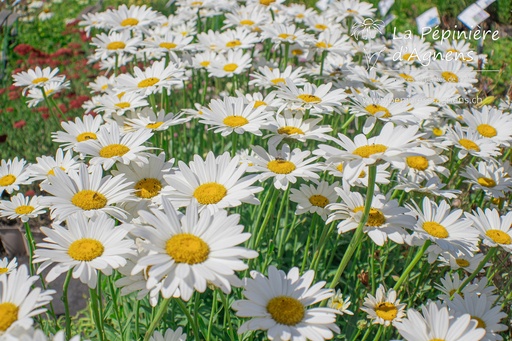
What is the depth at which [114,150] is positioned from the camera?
2.04 meters

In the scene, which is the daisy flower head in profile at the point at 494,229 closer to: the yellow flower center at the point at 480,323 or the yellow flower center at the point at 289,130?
the yellow flower center at the point at 480,323

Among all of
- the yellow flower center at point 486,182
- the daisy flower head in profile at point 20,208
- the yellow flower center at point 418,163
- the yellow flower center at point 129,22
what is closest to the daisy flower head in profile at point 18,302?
the daisy flower head in profile at point 20,208

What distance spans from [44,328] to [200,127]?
177 centimetres

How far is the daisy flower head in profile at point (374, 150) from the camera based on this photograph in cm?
161

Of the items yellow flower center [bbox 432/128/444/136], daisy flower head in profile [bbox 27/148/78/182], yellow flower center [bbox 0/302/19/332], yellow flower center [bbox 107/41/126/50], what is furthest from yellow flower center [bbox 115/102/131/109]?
yellow flower center [bbox 432/128/444/136]

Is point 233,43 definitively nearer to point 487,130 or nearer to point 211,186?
point 487,130

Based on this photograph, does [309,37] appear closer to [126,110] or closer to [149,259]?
[126,110]

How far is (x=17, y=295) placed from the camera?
4.62 ft

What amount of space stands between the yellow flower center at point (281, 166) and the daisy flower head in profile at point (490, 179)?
107 centimetres

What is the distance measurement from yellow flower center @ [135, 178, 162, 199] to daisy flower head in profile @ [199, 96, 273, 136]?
39cm

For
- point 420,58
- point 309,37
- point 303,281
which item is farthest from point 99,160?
point 420,58

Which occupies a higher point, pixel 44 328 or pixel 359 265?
pixel 359 265

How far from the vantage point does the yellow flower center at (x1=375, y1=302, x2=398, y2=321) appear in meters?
1.90

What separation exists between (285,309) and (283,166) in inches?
27.5
